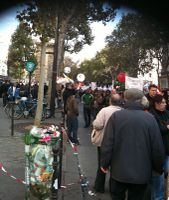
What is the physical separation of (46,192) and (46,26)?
905 cm

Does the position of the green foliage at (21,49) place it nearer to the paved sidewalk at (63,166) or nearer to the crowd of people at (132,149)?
the paved sidewalk at (63,166)

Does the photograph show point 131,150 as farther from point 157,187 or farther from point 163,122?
point 157,187

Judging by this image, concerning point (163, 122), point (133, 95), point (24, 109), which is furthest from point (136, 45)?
point (133, 95)

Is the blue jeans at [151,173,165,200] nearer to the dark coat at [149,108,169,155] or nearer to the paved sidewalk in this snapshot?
the dark coat at [149,108,169,155]

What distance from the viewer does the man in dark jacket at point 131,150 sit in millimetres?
4438

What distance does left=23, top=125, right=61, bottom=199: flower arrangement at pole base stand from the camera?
18.3 feet

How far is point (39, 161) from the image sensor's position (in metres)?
5.57

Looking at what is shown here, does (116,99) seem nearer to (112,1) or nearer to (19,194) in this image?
(19,194)

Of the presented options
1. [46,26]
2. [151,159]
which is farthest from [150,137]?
[46,26]

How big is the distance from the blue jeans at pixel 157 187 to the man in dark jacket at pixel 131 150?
1.06 metres

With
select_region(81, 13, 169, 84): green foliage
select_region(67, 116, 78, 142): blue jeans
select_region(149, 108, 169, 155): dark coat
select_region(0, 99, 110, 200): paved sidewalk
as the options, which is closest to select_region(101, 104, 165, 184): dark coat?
select_region(149, 108, 169, 155): dark coat

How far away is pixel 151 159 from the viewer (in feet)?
15.0

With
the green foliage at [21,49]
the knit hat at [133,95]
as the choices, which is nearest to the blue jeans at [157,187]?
the knit hat at [133,95]

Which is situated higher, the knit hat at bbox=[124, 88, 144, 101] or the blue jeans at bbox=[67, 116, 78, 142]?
the knit hat at bbox=[124, 88, 144, 101]
